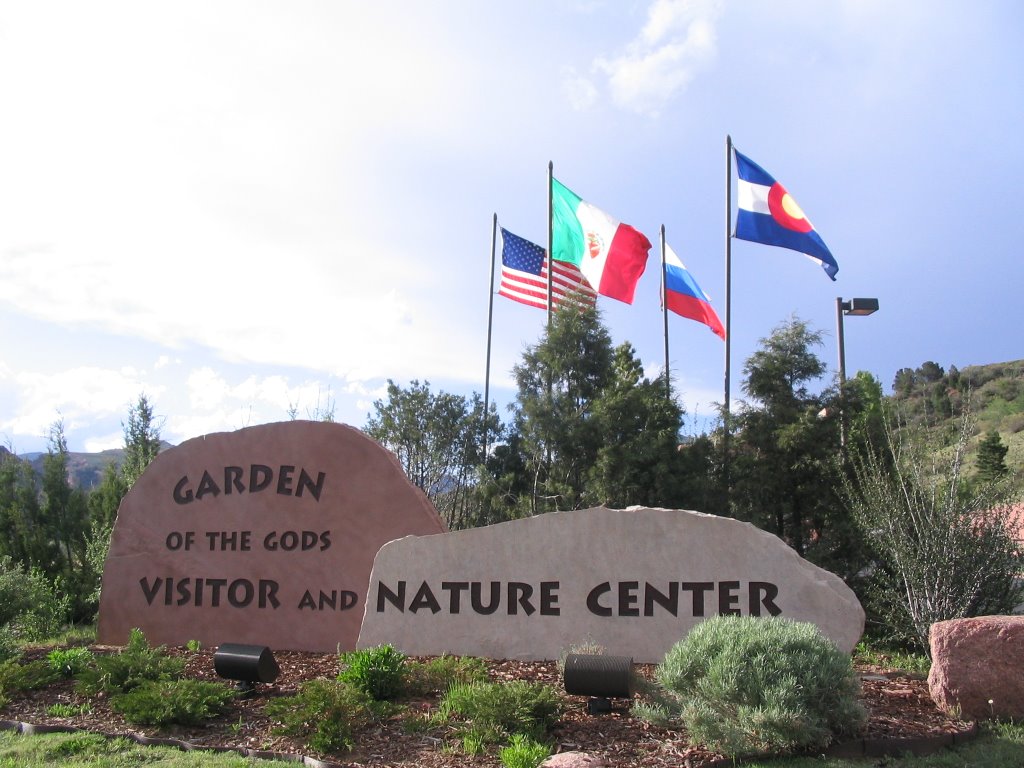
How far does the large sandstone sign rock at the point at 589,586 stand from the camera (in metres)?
7.26

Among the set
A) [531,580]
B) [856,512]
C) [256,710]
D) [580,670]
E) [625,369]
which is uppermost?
[625,369]

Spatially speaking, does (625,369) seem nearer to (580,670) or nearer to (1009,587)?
(1009,587)

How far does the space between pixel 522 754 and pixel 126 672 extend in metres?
3.63

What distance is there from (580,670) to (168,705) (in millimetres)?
2846

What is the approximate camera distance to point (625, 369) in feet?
55.8

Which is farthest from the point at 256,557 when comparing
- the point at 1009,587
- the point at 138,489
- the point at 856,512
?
the point at 1009,587

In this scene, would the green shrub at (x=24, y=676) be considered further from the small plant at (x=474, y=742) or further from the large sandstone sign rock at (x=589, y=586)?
the small plant at (x=474, y=742)

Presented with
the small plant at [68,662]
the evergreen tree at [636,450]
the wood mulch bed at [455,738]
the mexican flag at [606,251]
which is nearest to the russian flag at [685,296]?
the mexican flag at [606,251]

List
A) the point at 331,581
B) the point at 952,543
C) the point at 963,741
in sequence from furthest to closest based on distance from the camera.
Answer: the point at 331,581
the point at 952,543
the point at 963,741

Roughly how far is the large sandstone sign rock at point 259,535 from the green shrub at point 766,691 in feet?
12.7

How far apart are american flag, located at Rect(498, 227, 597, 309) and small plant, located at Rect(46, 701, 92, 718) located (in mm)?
12278

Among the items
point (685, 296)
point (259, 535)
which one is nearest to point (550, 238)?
point (685, 296)

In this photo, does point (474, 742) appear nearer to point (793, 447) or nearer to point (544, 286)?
point (793, 447)

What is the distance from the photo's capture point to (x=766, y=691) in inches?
192
